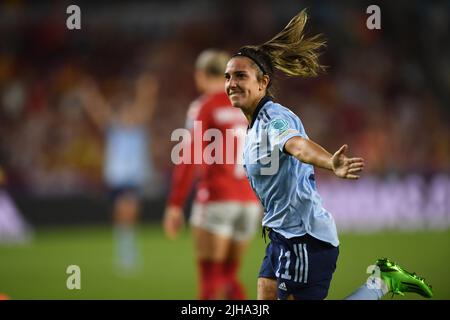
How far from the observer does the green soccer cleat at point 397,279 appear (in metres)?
5.38

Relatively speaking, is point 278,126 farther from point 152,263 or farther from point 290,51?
point 152,263

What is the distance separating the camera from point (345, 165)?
421 centimetres

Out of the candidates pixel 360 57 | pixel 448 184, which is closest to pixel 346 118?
pixel 360 57

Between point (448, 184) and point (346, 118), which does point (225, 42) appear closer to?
point (346, 118)

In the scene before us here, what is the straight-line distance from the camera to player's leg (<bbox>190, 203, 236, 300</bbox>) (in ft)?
24.0

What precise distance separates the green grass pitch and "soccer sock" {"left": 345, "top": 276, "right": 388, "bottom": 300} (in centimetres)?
279

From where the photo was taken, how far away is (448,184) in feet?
47.5

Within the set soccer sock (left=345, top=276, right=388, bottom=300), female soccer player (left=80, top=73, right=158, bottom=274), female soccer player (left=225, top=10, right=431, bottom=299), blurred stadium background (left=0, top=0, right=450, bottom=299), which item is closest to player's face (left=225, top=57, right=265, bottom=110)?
female soccer player (left=225, top=10, right=431, bottom=299)

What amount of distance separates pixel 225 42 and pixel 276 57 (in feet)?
45.6

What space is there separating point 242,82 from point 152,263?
7248mm

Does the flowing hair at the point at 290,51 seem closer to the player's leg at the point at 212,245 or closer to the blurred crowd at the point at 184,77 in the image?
the player's leg at the point at 212,245

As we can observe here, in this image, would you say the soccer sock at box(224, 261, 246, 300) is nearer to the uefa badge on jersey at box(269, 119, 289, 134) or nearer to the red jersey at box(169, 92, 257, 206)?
the red jersey at box(169, 92, 257, 206)
